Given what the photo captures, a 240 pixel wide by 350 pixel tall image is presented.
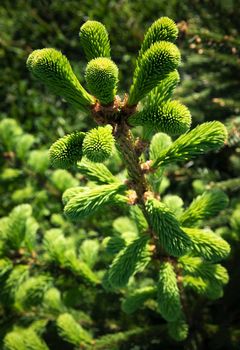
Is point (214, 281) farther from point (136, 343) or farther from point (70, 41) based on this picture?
point (70, 41)

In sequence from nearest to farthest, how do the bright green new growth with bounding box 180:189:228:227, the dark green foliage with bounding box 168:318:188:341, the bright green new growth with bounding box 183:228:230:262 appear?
the bright green new growth with bounding box 183:228:230:262, the bright green new growth with bounding box 180:189:228:227, the dark green foliage with bounding box 168:318:188:341

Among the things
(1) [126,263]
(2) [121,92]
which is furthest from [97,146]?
(2) [121,92]

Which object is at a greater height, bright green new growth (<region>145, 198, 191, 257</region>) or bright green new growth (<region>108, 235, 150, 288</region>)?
bright green new growth (<region>145, 198, 191, 257</region>)

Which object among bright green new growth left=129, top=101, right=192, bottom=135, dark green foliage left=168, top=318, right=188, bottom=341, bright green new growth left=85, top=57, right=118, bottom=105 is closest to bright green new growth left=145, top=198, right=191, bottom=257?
bright green new growth left=129, top=101, right=192, bottom=135

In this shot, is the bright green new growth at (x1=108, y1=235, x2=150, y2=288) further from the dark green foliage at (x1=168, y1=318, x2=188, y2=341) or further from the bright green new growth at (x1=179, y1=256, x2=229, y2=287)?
the dark green foliage at (x1=168, y1=318, x2=188, y2=341)

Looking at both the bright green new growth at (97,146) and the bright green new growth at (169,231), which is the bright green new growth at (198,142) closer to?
the bright green new growth at (169,231)

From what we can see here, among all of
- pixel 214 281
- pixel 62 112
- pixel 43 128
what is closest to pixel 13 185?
pixel 43 128
